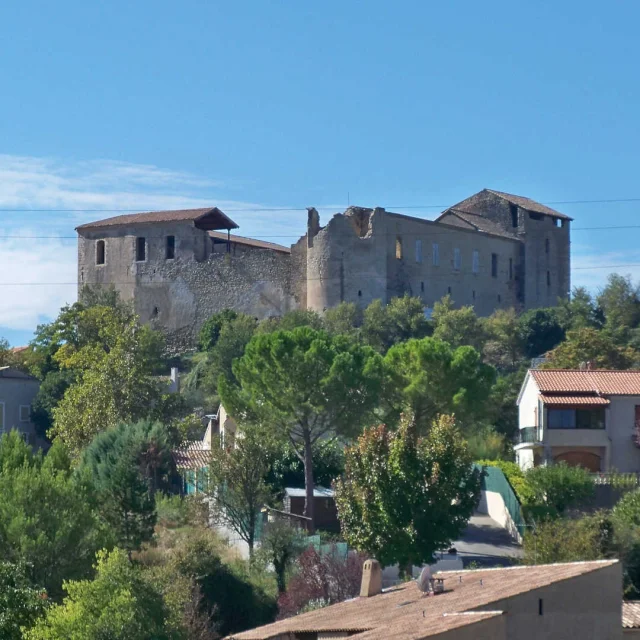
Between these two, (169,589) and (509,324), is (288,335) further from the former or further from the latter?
(509,324)

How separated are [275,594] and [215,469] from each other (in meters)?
6.78

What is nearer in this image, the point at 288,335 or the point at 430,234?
the point at 288,335

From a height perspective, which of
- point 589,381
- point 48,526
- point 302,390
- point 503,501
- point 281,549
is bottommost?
point 281,549

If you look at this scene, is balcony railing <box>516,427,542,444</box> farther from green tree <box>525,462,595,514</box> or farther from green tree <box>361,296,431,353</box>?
green tree <box>361,296,431,353</box>

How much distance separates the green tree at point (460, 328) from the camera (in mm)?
68438

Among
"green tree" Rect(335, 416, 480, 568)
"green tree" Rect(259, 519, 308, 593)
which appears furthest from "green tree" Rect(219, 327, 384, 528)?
"green tree" Rect(335, 416, 480, 568)

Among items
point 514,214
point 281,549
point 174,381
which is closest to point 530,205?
point 514,214

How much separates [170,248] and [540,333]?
20.3 metres

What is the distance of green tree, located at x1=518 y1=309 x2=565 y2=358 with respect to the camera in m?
71.9

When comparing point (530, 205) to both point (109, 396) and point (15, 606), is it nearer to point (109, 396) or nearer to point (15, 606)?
point (109, 396)

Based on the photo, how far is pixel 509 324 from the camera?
72250 millimetres

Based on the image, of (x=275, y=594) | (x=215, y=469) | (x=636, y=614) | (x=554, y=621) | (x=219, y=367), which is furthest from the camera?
(x=219, y=367)

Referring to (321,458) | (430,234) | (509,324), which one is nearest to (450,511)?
(321,458)

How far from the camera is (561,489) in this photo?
41.4 metres
